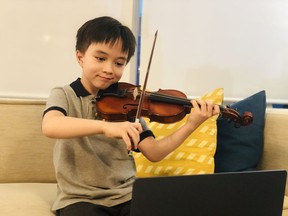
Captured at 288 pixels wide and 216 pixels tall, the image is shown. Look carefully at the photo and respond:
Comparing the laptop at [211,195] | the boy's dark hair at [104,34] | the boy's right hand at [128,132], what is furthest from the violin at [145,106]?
the laptop at [211,195]

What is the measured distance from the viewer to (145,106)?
1270 millimetres

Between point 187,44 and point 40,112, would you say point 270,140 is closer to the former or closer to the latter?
point 187,44

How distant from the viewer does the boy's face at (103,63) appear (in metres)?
1.18

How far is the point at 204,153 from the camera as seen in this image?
1.46 m

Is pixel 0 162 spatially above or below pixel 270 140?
below

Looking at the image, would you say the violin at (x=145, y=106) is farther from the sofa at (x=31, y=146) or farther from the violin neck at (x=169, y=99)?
the sofa at (x=31, y=146)

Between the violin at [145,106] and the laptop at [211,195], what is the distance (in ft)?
1.54

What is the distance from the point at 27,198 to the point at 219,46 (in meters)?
1.43

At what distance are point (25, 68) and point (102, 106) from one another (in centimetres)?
91

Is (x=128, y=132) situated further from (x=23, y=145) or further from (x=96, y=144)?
(x=23, y=145)

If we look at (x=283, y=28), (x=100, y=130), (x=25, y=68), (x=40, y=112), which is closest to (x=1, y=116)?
(x=40, y=112)

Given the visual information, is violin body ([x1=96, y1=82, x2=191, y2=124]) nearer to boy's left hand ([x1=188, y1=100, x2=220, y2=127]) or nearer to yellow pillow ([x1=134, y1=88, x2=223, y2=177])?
boy's left hand ([x1=188, y1=100, x2=220, y2=127])

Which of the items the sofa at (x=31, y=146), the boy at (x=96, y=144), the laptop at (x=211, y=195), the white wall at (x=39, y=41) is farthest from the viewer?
the white wall at (x=39, y=41)

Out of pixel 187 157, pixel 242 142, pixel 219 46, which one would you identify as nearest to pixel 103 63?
pixel 187 157
